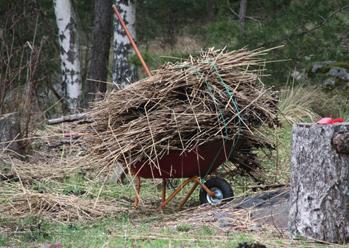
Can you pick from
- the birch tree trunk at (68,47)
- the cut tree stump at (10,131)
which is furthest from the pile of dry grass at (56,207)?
the birch tree trunk at (68,47)

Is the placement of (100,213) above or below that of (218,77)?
below

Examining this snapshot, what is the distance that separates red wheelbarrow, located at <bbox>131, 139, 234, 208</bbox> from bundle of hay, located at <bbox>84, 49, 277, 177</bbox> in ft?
0.29

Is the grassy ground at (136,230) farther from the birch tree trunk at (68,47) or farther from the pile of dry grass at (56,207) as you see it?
the birch tree trunk at (68,47)

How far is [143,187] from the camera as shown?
709cm

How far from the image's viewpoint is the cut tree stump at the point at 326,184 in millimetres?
4379

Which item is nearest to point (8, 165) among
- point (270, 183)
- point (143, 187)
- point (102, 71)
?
point (143, 187)

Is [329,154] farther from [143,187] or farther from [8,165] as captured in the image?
[8,165]

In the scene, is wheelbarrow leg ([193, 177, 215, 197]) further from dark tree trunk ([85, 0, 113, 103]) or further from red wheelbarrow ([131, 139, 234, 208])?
dark tree trunk ([85, 0, 113, 103])

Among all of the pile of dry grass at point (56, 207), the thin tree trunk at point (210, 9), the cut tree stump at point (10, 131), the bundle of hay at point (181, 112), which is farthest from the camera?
the thin tree trunk at point (210, 9)

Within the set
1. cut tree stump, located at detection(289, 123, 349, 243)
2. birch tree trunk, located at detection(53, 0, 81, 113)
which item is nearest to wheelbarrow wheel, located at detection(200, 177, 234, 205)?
cut tree stump, located at detection(289, 123, 349, 243)

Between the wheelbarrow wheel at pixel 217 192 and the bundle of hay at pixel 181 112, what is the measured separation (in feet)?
1.22

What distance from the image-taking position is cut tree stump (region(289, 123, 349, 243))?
14.4 feet

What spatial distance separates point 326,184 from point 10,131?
4.81 metres

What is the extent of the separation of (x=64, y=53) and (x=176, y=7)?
5.69 m
